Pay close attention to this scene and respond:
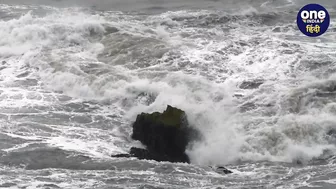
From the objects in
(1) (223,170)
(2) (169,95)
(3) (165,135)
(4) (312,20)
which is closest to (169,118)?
(3) (165,135)

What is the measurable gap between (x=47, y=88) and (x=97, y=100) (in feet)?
6.10

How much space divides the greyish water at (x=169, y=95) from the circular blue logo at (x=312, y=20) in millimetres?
367

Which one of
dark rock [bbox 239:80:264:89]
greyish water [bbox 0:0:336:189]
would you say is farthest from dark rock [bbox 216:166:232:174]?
dark rock [bbox 239:80:264:89]

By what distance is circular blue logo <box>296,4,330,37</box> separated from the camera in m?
18.4

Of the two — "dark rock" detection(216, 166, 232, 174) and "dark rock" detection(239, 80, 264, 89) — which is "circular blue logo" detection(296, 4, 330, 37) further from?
"dark rock" detection(216, 166, 232, 174)

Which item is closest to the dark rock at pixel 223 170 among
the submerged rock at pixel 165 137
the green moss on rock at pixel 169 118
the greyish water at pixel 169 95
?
the greyish water at pixel 169 95

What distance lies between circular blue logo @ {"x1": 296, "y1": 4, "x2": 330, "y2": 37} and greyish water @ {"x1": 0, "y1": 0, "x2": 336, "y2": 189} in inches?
14.4

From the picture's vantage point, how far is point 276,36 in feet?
65.8

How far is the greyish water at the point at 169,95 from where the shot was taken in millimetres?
10773

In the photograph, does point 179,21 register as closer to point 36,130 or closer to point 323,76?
point 323,76

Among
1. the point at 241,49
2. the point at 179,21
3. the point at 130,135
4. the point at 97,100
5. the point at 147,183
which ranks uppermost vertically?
the point at 179,21

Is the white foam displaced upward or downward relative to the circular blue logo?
downward

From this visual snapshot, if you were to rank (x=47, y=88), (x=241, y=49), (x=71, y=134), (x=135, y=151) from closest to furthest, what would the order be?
(x=135, y=151) < (x=71, y=134) < (x=47, y=88) < (x=241, y=49)

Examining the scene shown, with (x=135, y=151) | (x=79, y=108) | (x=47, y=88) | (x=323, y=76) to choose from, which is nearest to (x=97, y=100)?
(x=79, y=108)
